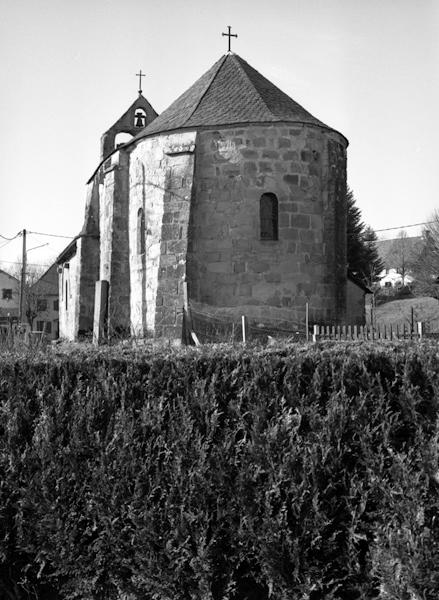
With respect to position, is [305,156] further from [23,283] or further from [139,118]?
[23,283]

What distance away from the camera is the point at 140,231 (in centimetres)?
2269

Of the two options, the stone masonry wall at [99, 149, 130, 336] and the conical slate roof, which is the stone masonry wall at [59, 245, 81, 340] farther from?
the conical slate roof

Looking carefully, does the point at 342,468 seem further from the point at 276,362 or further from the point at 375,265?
the point at 375,265

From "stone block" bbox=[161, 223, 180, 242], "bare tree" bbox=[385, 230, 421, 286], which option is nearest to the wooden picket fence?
"stone block" bbox=[161, 223, 180, 242]

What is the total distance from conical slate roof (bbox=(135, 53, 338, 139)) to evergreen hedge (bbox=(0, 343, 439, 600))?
15.5 m

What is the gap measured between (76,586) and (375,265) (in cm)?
4845

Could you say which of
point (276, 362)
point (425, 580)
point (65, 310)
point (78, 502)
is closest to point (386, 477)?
point (425, 580)

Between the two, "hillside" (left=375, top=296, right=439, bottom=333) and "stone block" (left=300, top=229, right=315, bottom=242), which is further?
"hillside" (left=375, top=296, right=439, bottom=333)

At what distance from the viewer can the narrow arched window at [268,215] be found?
2073cm

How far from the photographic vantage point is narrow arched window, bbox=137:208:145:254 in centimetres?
2247

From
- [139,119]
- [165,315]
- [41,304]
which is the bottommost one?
[165,315]

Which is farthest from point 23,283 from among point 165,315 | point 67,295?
point 165,315

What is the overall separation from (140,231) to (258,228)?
13.6 ft

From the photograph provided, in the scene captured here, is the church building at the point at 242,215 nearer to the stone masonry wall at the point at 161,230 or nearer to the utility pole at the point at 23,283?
the stone masonry wall at the point at 161,230
